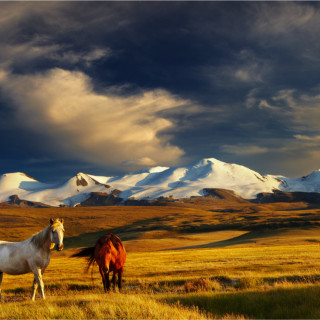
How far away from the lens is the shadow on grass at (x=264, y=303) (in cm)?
1010

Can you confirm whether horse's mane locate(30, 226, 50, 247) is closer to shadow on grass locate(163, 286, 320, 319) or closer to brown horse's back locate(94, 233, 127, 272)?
brown horse's back locate(94, 233, 127, 272)

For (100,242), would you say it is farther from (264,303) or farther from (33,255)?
(264,303)

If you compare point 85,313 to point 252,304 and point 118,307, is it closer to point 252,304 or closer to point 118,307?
point 118,307

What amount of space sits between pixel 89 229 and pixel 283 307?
6742 inches

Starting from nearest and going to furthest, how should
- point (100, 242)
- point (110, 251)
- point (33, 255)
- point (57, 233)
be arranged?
point (57, 233) < point (33, 255) < point (110, 251) < point (100, 242)

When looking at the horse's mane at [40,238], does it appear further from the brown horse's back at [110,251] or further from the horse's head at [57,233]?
the brown horse's back at [110,251]

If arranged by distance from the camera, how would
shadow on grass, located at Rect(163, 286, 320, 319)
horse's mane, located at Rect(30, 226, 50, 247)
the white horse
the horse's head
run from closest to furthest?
1. shadow on grass, located at Rect(163, 286, 320, 319)
2. the horse's head
3. the white horse
4. horse's mane, located at Rect(30, 226, 50, 247)

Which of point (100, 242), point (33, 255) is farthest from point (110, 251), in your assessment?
point (33, 255)

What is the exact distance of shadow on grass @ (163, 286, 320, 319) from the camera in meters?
10.1

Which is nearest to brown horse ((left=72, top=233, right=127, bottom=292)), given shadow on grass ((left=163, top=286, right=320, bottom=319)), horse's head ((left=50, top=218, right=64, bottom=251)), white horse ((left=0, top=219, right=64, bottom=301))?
white horse ((left=0, top=219, right=64, bottom=301))

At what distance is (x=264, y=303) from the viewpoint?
36.6 feet

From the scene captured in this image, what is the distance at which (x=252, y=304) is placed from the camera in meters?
11.1

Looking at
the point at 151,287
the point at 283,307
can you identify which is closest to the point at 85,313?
the point at 283,307

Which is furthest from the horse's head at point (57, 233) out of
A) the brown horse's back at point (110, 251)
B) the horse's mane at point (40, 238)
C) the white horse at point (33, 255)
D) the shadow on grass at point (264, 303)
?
the shadow on grass at point (264, 303)
